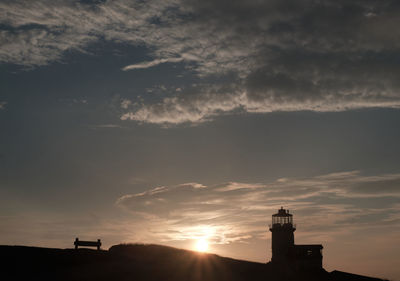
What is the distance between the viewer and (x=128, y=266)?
31.4 m

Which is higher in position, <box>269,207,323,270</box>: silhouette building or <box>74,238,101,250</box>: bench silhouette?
<box>269,207,323,270</box>: silhouette building

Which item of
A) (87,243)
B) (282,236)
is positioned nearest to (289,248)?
(282,236)

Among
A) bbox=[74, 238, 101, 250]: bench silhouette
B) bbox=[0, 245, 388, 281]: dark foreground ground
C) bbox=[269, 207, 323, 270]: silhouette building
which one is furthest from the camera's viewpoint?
bbox=[269, 207, 323, 270]: silhouette building

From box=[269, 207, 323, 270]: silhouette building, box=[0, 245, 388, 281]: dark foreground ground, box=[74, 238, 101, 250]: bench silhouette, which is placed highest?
box=[269, 207, 323, 270]: silhouette building

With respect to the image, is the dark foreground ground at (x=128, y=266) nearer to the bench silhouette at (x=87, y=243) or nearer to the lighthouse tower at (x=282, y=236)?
the bench silhouette at (x=87, y=243)

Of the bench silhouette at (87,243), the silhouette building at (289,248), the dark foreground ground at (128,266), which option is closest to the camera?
the dark foreground ground at (128,266)

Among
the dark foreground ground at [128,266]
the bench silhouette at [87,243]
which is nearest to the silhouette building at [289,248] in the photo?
the dark foreground ground at [128,266]

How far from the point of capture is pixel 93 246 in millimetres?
35562

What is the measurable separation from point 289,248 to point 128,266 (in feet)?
127

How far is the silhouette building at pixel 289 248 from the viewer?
6328cm

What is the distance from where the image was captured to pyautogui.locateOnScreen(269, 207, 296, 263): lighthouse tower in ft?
215

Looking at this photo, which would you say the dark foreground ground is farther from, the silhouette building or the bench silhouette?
the silhouette building

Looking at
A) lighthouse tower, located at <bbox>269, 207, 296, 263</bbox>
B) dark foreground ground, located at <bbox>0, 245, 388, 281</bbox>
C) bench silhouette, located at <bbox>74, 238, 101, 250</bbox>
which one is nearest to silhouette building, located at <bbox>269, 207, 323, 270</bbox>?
lighthouse tower, located at <bbox>269, 207, 296, 263</bbox>

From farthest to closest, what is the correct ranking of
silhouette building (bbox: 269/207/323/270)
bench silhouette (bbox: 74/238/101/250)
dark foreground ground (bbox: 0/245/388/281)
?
silhouette building (bbox: 269/207/323/270)
bench silhouette (bbox: 74/238/101/250)
dark foreground ground (bbox: 0/245/388/281)
